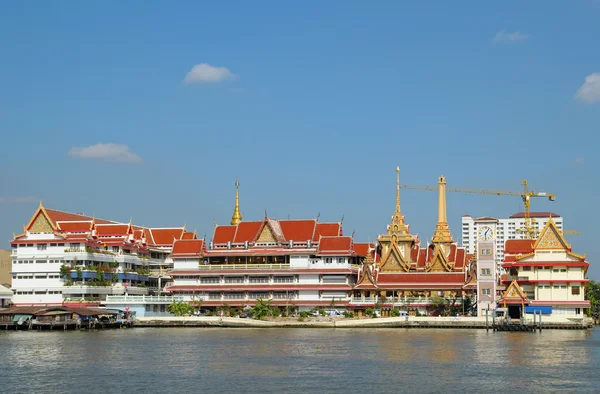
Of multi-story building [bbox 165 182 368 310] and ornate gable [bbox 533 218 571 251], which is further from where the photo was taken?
multi-story building [bbox 165 182 368 310]

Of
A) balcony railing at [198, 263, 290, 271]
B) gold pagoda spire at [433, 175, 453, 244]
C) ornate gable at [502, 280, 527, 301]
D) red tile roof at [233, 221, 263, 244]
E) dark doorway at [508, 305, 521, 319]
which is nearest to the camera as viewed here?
ornate gable at [502, 280, 527, 301]

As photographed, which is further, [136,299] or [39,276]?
[39,276]

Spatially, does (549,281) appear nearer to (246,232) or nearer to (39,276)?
(246,232)

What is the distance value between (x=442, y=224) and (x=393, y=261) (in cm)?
1518

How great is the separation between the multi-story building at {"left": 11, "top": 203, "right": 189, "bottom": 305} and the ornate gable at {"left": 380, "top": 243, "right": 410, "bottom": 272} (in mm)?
23518

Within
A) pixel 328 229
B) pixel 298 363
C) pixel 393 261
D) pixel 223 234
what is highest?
pixel 328 229

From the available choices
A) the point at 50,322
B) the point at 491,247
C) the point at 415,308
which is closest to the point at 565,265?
the point at 491,247

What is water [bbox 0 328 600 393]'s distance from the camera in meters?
37.8

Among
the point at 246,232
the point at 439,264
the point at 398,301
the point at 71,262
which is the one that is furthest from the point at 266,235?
the point at 71,262

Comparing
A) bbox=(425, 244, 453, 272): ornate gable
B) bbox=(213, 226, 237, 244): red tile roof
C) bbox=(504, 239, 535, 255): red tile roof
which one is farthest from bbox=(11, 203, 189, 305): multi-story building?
bbox=(504, 239, 535, 255): red tile roof

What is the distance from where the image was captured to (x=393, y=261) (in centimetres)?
8675

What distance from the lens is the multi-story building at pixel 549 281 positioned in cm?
7675

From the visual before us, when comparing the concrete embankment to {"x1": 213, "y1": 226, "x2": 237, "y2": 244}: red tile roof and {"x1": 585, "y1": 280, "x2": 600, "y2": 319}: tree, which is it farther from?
{"x1": 585, "y1": 280, "x2": 600, "y2": 319}: tree

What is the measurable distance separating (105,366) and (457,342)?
2375 cm
